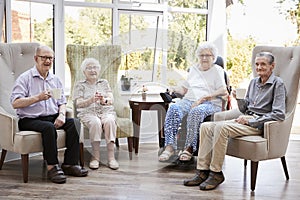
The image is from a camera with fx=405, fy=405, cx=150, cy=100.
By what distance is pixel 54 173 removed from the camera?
327cm

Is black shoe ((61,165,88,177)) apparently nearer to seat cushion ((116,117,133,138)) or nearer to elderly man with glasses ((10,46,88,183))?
elderly man with glasses ((10,46,88,183))

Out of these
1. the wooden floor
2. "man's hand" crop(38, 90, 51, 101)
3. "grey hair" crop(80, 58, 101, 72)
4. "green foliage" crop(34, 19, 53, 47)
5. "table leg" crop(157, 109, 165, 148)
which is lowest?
the wooden floor

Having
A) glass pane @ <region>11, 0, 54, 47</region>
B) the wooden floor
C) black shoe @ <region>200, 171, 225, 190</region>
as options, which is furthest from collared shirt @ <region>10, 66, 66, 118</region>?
black shoe @ <region>200, 171, 225, 190</region>

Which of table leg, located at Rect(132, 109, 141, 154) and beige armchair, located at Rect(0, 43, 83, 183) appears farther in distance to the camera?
table leg, located at Rect(132, 109, 141, 154)

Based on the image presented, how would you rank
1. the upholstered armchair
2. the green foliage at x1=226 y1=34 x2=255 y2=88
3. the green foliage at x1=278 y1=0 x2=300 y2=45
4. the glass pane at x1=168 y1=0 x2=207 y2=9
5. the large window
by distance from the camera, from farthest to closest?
the green foliage at x1=226 y1=34 x2=255 y2=88, the green foliage at x1=278 y1=0 x2=300 y2=45, the glass pane at x1=168 y1=0 x2=207 y2=9, the upholstered armchair, the large window

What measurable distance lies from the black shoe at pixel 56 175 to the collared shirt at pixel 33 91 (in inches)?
18.6

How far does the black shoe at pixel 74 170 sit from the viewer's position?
11.2 feet

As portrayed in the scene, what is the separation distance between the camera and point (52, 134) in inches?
128

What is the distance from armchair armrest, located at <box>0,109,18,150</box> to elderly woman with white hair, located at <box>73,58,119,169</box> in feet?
2.02

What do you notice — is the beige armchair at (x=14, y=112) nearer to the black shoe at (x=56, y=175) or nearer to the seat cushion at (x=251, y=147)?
the black shoe at (x=56, y=175)

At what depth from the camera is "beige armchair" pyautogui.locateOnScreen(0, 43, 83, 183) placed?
127 inches

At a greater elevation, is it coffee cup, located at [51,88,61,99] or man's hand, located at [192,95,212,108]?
coffee cup, located at [51,88,61,99]

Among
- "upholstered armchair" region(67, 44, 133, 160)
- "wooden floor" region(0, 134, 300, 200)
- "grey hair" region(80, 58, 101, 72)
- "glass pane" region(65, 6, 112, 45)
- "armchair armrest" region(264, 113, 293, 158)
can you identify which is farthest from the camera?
"glass pane" region(65, 6, 112, 45)

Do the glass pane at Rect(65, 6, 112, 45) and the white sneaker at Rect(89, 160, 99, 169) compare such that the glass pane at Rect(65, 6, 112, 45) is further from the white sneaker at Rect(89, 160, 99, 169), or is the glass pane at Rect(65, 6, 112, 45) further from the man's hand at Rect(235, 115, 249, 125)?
the man's hand at Rect(235, 115, 249, 125)
